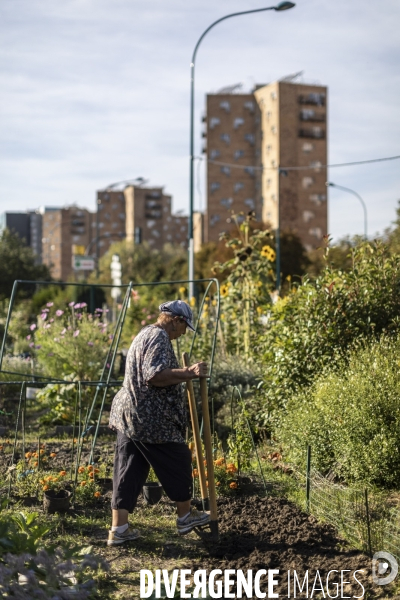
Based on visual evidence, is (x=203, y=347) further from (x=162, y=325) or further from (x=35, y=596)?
(x=35, y=596)

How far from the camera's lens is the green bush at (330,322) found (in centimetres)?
793

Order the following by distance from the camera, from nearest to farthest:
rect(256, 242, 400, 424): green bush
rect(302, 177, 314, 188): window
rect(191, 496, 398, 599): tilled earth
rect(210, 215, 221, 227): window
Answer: rect(191, 496, 398, 599): tilled earth, rect(256, 242, 400, 424): green bush, rect(302, 177, 314, 188): window, rect(210, 215, 221, 227): window

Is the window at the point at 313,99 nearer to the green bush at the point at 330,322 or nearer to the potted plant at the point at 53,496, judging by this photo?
the green bush at the point at 330,322

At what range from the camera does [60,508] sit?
5926mm

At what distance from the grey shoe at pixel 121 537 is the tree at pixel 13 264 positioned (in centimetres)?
3576

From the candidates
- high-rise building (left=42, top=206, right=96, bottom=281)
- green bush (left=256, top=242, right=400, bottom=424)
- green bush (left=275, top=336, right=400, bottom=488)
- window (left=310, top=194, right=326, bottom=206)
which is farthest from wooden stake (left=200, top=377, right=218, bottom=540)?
high-rise building (left=42, top=206, right=96, bottom=281)

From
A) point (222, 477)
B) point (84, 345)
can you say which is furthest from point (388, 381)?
point (84, 345)

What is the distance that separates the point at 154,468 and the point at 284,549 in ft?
3.16

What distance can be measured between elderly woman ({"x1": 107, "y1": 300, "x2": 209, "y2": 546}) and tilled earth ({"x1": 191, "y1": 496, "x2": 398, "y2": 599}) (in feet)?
1.11

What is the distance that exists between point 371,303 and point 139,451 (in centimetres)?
347

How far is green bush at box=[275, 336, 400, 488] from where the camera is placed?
239 inches

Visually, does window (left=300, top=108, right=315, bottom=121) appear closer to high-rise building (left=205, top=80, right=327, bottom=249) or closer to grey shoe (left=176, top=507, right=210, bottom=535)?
high-rise building (left=205, top=80, right=327, bottom=249)

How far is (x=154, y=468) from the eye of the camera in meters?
5.38

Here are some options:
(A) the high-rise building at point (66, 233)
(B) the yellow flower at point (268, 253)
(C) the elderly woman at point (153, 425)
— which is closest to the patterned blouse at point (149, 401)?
(C) the elderly woman at point (153, 425)
